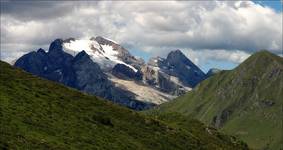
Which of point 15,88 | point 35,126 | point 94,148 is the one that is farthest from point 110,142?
point 15,88

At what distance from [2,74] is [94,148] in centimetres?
6221

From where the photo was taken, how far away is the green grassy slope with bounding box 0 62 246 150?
123938 millimetres

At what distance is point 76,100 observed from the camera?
198 metres

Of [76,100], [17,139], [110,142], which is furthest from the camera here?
[76,100]

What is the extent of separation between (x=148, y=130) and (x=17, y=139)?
87365mm

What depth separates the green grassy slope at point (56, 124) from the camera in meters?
124

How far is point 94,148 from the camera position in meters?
138

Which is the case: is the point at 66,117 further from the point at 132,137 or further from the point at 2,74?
the point at 2,74

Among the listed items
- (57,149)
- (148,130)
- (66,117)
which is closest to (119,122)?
(148,130)

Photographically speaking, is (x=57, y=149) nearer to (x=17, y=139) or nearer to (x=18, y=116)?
(x=17, y=139)

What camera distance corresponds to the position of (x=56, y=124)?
14688cm

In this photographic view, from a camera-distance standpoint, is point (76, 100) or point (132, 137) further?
point (76, 100)

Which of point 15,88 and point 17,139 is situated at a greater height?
point 15,88

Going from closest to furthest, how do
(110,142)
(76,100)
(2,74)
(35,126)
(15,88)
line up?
(35,126), (110,142), (15,88), (2,74), (76,100)
